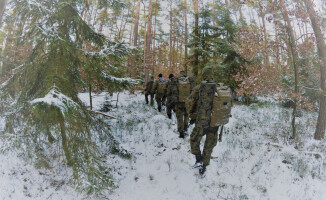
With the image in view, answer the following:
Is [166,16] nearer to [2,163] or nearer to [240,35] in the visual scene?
[240,35]

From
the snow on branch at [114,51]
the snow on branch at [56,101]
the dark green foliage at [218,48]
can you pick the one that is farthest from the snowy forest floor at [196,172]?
the dark green foliage at [218,48]

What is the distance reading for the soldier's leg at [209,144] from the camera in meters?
4.33

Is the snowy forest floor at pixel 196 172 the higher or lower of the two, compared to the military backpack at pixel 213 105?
lower

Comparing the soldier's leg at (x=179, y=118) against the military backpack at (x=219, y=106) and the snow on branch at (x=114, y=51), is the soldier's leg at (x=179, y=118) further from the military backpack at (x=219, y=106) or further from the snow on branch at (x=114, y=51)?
the snow on branch at (x=114, y=51)

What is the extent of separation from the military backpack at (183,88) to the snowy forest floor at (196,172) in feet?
4.93

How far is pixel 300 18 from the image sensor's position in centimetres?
565

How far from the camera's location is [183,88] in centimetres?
676

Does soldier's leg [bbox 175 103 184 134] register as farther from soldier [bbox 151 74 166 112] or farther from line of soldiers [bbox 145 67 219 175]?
soldier [bbox 151 74 166 112]

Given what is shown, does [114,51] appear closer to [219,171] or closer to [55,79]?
[55,79]

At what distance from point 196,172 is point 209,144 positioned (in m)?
0.85

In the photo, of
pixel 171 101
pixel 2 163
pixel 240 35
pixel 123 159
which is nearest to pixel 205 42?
pixel 240 35

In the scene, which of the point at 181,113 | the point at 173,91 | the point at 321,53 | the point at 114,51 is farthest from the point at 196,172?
the point at 321,53

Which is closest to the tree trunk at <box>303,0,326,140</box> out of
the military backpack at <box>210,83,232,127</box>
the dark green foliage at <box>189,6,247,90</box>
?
the military backpack at <box>210,83,232,127</box>

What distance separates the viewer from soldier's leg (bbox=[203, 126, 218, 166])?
4.33 meters
